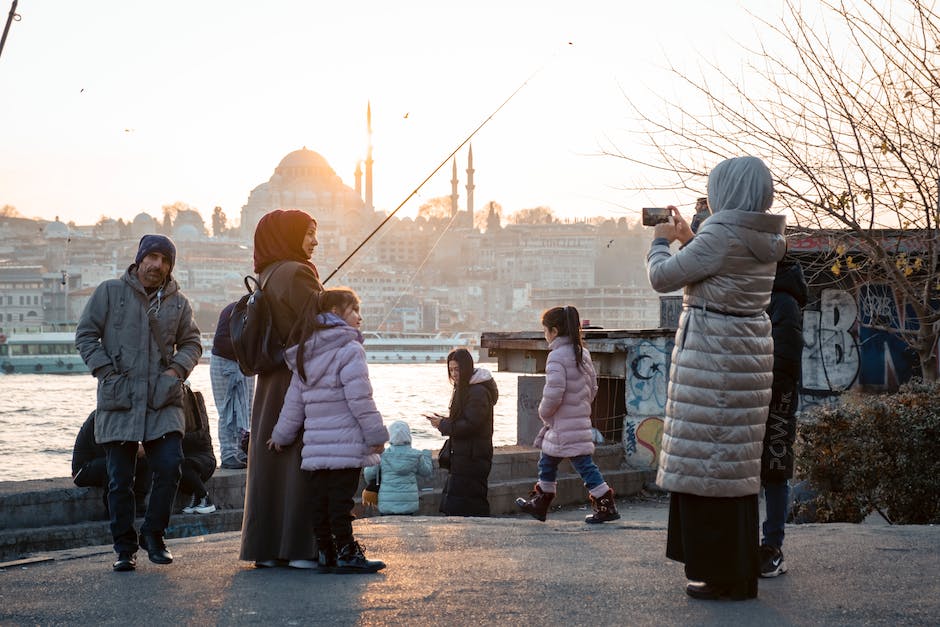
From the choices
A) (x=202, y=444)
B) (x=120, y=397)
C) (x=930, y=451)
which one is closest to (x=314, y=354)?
(x=120, y=397)

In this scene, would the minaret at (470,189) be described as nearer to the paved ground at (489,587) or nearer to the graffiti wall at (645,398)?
the graffiti wall at (645,398)

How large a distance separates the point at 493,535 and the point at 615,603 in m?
1.65

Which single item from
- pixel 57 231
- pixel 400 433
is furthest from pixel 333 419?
pixel 57 231

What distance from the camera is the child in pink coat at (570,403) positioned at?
6.64 m

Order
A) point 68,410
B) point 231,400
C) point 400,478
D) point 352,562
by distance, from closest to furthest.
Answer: point 352,562 → point 400,478 → point 231,400 → point 68,410

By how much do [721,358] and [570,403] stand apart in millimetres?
2921

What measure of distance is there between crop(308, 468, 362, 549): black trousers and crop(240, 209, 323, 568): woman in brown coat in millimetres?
64

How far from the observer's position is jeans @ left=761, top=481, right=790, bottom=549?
171 inches

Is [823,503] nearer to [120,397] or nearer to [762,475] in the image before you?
[762,475]

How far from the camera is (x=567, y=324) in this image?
21.7ft

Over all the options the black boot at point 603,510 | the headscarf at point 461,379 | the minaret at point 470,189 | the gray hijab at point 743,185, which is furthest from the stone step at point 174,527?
the minaret at point 470,189

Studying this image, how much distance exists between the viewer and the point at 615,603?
3918mm

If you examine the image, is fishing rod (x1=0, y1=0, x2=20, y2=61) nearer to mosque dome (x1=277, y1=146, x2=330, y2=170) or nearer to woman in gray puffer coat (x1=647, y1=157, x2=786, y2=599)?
woman in gray puffer coat (x1=647, y1=157, x2=786, y2=599)

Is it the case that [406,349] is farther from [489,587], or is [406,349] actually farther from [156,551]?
[489,587]
